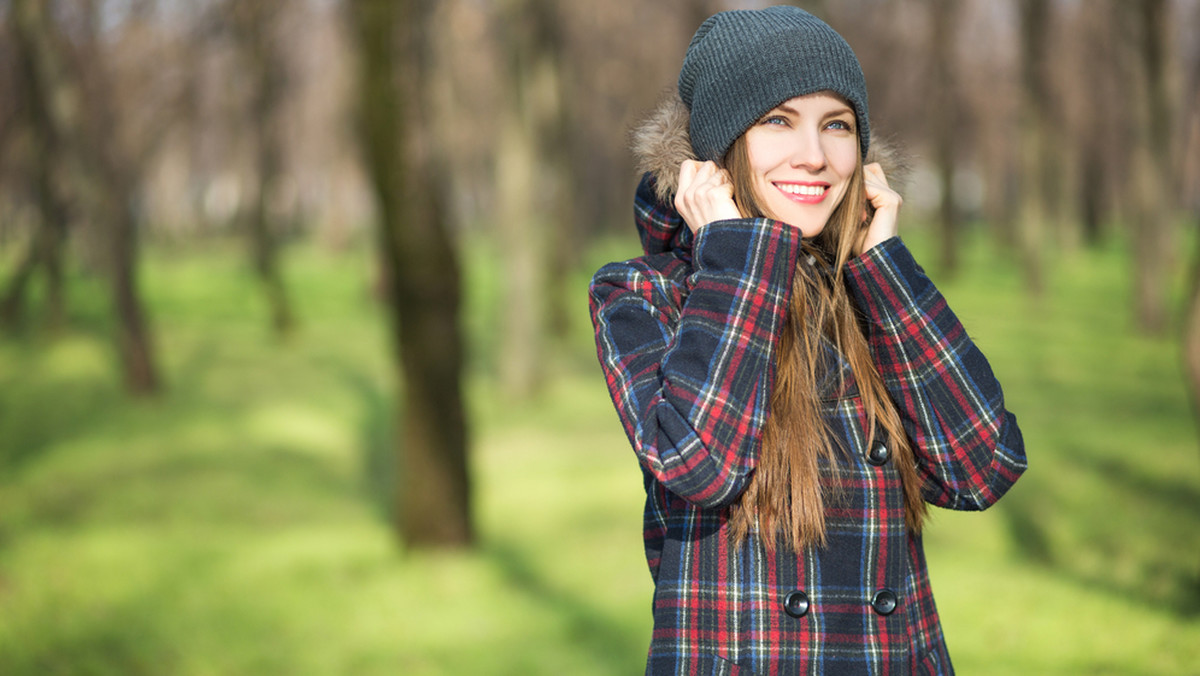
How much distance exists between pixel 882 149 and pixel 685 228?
18.3 inches

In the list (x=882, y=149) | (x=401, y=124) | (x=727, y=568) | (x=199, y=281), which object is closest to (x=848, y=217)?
(x=882, y=149)

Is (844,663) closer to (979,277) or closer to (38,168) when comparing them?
(38,168)

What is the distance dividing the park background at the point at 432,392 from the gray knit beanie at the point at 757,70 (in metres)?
0.36

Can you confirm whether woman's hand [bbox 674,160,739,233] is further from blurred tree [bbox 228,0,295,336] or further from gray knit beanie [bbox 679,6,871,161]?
blurred tree [bbox 228,0,295,336]

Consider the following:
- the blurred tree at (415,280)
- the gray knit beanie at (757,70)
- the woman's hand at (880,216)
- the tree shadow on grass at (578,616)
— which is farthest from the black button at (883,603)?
the blurred tree at (415,280)

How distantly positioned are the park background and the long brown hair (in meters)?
0.33

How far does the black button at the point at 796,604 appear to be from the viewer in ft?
6.00

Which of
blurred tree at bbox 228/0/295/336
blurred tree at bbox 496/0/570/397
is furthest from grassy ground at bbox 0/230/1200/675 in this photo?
blurred tree at bbox 228/0/295/336

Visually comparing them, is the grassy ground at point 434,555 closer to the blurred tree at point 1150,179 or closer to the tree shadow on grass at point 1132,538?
the tree shadow on grass at point 1132,538

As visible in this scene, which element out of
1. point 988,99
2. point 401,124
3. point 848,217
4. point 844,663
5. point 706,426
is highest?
point 988,99

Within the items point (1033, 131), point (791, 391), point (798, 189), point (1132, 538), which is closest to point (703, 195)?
point (798, 189)

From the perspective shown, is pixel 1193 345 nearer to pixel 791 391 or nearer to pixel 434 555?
pixel 791 391

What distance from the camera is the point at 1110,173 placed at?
125ft

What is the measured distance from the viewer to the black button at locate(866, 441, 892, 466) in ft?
6.28
